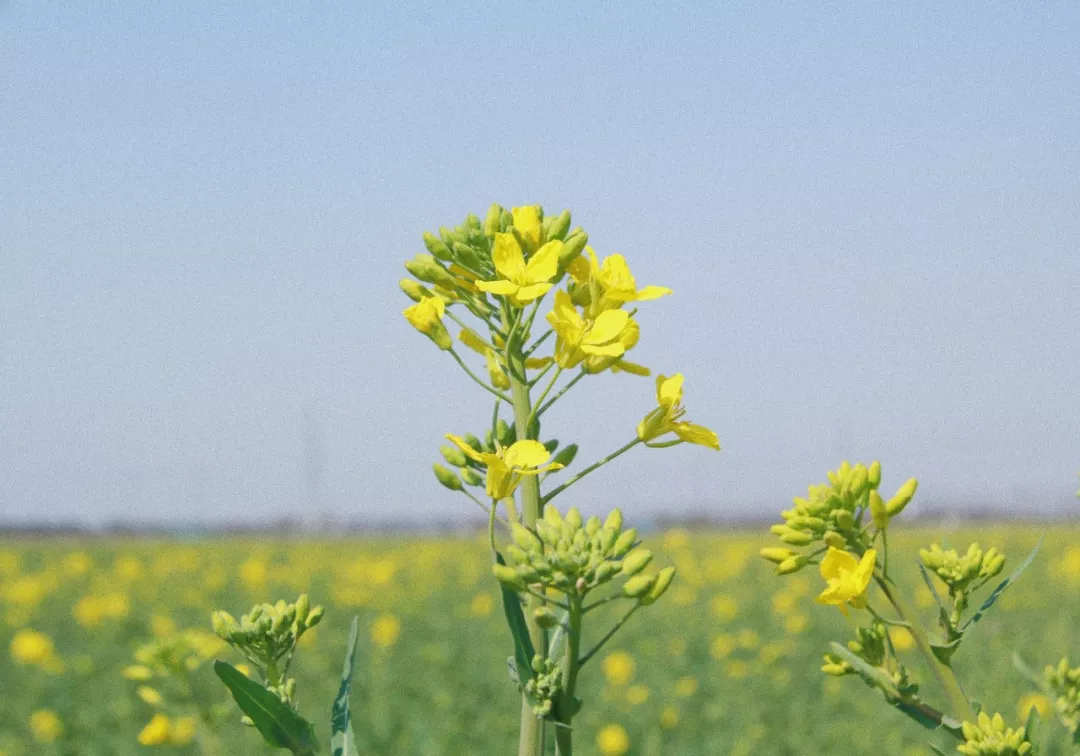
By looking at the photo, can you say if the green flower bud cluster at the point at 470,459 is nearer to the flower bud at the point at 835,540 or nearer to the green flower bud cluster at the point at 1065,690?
the flower bud at the point at 835,540

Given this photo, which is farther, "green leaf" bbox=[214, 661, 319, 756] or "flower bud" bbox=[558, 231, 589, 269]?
"flower bud" bbox=[558, 231, 589, 269]

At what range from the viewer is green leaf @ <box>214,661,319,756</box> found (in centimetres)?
71

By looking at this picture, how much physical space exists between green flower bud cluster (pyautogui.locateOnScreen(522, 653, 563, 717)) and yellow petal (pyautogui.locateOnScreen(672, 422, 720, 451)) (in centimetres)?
30

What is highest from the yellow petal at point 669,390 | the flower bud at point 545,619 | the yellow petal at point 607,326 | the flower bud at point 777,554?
the yellow petal at point 607,326

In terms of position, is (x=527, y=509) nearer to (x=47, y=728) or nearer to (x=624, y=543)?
(x=624, y=543)

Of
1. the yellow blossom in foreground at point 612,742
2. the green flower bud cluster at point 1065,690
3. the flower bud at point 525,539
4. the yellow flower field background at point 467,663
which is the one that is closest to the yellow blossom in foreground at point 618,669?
the yellow flower field background at point 467,663

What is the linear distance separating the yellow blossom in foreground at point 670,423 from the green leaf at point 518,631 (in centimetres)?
25

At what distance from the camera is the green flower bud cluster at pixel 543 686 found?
66cm

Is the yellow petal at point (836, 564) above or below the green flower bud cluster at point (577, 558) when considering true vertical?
below

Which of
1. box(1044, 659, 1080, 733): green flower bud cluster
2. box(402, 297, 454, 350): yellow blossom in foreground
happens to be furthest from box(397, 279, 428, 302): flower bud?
box(1044, 659, 1080, 733): green flower bud cluster

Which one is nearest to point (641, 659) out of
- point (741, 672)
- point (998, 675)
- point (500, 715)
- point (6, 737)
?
point (741, 672)

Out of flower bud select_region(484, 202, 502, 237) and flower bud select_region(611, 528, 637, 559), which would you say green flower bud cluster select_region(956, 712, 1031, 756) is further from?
flower bud select_region(484, 202, 502, 237)

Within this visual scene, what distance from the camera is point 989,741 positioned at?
2.44 ft

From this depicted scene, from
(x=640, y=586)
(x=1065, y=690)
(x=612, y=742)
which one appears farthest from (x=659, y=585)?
(x=612, y=742)
